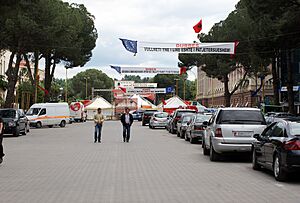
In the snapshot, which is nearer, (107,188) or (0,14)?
(107,188)

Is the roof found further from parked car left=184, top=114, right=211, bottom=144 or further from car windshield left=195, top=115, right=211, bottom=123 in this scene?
car windshield left=195, top=115, right=211, bottom=123

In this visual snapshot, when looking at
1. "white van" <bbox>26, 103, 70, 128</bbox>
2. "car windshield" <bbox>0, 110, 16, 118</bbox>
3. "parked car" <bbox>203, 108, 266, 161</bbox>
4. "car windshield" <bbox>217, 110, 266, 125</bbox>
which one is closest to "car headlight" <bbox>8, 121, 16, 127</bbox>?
"car windshield" <bbox>0, 110, 16, 118</bbox>

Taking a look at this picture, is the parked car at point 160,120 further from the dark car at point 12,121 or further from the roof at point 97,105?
the roof at point 97,105

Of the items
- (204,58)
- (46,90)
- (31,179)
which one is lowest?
(31,179)

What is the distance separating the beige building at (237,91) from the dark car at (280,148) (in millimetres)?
51974

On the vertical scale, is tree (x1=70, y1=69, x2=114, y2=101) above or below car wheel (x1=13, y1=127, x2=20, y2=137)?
above

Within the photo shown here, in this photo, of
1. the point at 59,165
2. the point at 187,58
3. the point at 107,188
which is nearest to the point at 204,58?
the point at 187,58

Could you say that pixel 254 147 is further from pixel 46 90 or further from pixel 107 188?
pixel 46 90

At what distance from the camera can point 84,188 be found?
10.8 m

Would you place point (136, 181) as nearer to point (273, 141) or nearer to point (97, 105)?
point (273, 141)

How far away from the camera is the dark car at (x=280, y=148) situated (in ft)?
36.9

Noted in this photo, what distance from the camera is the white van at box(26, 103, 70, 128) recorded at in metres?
47.8

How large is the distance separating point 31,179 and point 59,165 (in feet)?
10.7

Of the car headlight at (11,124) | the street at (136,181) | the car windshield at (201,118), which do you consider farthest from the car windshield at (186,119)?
the street at (136,181)
